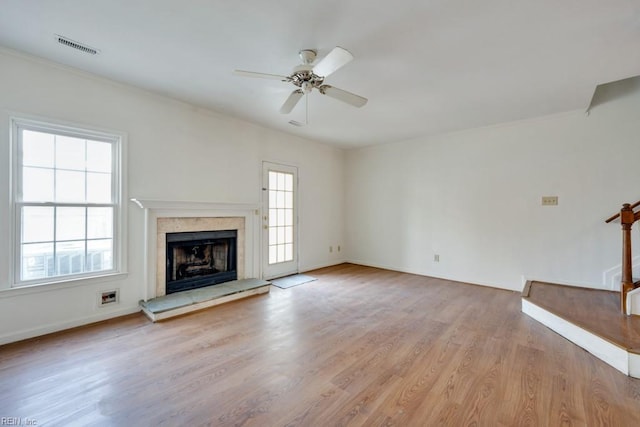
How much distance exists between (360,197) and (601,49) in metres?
4.34

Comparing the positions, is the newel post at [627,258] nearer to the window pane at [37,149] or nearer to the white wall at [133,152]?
the white wall at [133,152]

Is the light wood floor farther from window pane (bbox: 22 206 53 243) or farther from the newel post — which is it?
window pane (bbox: 22 206 53 243)

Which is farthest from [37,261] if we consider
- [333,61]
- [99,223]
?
[333,61]

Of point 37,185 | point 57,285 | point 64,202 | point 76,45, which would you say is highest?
point 76,45

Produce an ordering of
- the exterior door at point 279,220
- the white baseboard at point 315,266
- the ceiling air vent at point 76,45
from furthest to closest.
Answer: the white baseboard at point 315,266
the exterior door at point 279,220
the ceiling air vent at point 76,45

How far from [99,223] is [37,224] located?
0.49 meters

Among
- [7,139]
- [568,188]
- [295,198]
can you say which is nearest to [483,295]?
[568,188]

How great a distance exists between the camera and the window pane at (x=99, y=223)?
3.05 m

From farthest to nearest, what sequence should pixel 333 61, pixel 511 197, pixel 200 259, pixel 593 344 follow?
pixel 511 197, pixel 200 259, pixel 593 344, pixel 333 61

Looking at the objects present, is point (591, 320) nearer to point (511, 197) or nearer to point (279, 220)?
point (511, 197)

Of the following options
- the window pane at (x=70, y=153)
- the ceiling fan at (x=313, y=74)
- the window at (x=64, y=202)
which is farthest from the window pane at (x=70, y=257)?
the ceiling fan at (x=313, y=74)

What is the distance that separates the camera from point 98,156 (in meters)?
3.10

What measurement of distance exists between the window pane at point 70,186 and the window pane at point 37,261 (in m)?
0.51

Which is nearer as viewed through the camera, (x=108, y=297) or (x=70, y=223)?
(x=70, y=223)
